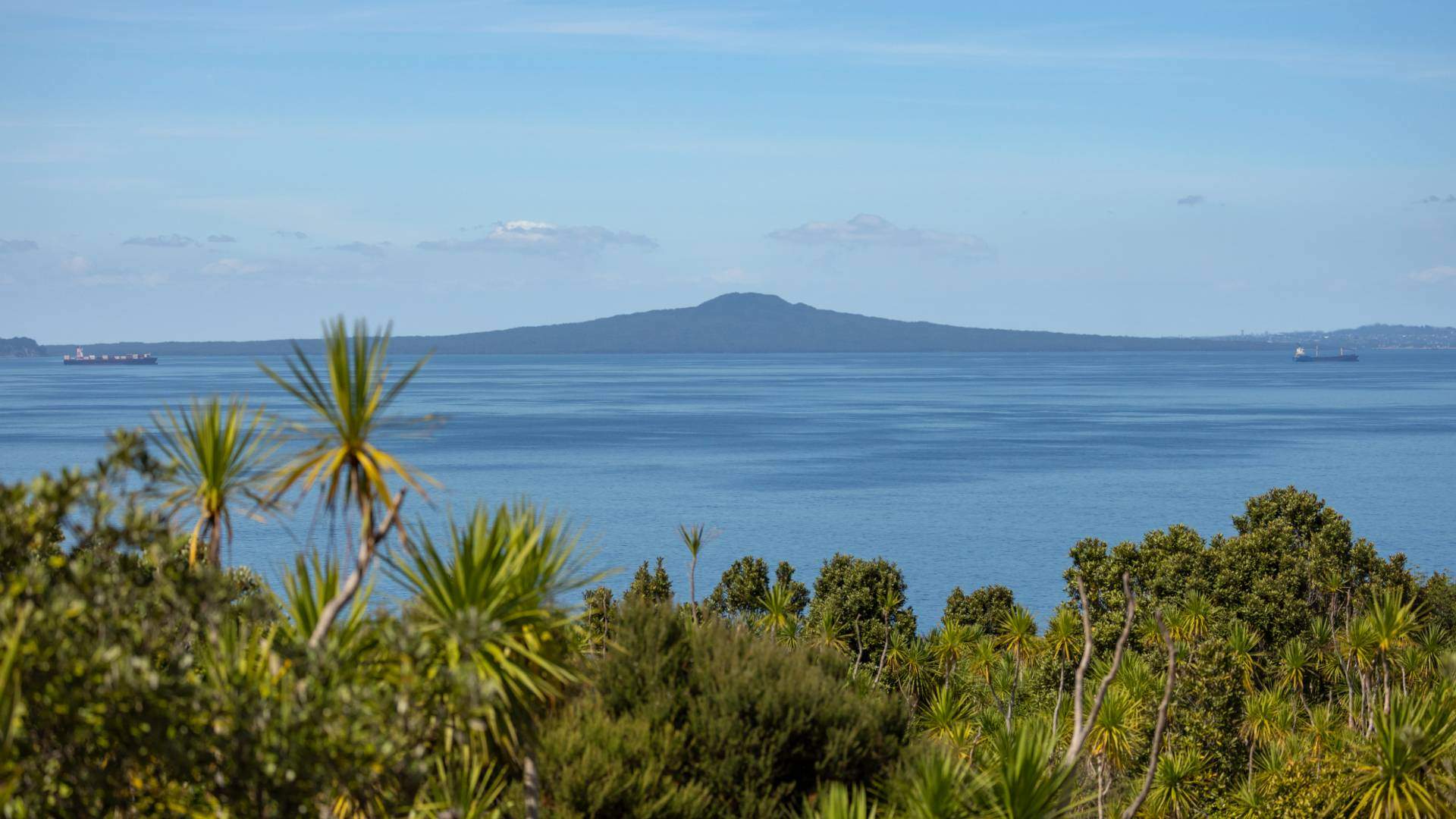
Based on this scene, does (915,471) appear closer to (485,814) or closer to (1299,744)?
(1299,744)

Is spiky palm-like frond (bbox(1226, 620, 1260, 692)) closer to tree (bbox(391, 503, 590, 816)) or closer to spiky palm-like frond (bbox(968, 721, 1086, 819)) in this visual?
spiky palm-like frond (bbox(968, 721, 1086, 819))

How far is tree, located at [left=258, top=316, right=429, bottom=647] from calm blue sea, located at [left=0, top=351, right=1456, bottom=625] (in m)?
31.7

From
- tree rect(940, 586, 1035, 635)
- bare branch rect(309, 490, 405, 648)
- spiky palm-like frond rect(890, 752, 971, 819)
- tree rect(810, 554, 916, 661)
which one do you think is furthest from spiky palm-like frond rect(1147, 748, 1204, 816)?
tree rect(940, 586, 1035, 635)

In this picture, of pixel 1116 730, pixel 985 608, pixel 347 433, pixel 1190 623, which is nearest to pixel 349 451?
pixel 347 433

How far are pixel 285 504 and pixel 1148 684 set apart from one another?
56.9 ft

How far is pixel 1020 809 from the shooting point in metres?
9.64

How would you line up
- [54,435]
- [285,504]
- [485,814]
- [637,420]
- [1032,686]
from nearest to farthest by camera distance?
[285,504] → [485,814] → [1032,686] → [54,435] → [637,420]

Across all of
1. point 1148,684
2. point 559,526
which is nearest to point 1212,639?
point 1148,684

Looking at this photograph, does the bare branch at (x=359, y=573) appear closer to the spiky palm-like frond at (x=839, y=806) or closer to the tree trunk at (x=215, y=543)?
the tree trunk at (x=215, y=543)

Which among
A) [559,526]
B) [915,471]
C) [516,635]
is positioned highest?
[559,526]

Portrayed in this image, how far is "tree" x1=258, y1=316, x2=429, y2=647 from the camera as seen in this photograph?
7.85 metres

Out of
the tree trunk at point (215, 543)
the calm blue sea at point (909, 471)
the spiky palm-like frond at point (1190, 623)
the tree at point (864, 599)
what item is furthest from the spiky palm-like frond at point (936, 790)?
→ the calm blue sea at point (909, 471)

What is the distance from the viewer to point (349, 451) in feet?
26.5

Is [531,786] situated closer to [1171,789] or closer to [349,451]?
[349,451]
